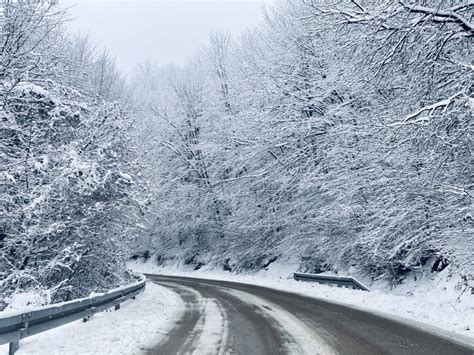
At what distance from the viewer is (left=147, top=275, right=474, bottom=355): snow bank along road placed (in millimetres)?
7730

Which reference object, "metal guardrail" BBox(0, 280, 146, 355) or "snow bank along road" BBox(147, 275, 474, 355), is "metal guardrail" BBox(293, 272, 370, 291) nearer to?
"snow bank along road" BBox(147, 275, 474, 355)

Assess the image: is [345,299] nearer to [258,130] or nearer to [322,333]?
[322,333]

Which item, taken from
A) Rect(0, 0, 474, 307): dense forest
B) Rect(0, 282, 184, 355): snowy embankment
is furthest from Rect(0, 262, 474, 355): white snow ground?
Rect(0, 0, 474, 307): dense forest

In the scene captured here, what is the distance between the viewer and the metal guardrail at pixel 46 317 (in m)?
6.70

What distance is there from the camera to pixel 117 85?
31.1 m

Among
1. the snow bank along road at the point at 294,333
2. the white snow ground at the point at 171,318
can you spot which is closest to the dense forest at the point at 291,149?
the white snow ground at the point at 171,318

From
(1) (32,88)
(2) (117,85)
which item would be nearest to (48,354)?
(1) (32,88)

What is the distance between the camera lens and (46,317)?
7.99 m

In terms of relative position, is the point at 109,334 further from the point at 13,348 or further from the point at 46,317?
the point at 13,348

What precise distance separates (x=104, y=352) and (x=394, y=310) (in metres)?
8.37

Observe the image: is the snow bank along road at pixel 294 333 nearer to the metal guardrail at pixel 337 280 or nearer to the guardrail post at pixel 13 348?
the guardrail post at pixel 13 348

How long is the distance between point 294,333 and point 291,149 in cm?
1705

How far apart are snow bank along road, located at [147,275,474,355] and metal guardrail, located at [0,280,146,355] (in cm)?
198

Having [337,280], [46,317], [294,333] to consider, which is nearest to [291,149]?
[337,280]
